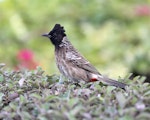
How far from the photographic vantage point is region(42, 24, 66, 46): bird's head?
4.87 metres

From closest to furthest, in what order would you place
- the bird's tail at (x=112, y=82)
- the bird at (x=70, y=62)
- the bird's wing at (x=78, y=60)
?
the bird's tail at (x=112, y=82), the bird at (x=70, y=62), the bird's wing at (x=78, y=60)

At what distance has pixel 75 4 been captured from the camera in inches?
431

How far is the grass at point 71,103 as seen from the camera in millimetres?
2666

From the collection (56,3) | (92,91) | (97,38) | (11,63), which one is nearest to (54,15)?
(56,3)

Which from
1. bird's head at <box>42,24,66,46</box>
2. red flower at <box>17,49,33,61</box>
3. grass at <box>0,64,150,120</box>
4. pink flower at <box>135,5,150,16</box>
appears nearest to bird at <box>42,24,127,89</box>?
bird's head at <box>42,24,66,46</box>

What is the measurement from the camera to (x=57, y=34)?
4965 mm

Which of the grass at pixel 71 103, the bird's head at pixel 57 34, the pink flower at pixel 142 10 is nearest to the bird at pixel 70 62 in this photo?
the bird's head at pixel 57 34

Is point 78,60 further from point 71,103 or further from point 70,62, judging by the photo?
point 71,103

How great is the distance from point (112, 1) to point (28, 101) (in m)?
8.09

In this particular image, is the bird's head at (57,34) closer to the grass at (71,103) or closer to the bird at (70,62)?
the bird at (70,62)

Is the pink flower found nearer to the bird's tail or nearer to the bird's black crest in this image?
the bird's black crest

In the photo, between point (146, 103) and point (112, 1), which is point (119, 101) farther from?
point (112, 1)

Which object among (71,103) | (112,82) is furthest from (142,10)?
(71,103)

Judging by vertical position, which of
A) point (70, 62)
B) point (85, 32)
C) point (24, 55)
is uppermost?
point (85, 32)
